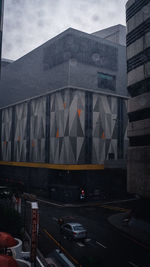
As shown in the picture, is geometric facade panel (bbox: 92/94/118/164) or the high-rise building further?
geometric facade panel (bbox: 92/94/118/164)

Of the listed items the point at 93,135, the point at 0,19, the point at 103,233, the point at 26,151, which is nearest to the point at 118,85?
the point at 93,135

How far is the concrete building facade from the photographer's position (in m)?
50.2

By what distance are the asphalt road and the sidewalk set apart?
0.84m

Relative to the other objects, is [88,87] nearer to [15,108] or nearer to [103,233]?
[15,108]

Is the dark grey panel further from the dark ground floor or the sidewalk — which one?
the sidewalk

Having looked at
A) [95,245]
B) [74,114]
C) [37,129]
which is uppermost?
[74,114]

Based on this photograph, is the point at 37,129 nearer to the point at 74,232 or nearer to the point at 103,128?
the point at 103,128

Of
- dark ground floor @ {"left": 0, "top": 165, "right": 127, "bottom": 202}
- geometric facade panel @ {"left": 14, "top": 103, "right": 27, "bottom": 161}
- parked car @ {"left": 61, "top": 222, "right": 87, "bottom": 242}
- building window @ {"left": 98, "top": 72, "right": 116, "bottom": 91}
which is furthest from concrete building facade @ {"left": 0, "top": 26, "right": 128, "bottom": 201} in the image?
parked car @ {"left": 61, "top": 222, "right": 87, "bottom": 242}

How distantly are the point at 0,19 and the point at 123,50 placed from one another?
34.0 meters

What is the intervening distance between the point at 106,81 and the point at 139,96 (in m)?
26.0

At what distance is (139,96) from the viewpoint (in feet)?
102

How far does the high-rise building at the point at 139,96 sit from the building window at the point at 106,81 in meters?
21.6

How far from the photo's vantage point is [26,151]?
6266 cm

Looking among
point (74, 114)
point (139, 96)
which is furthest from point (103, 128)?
point (139, 96)
